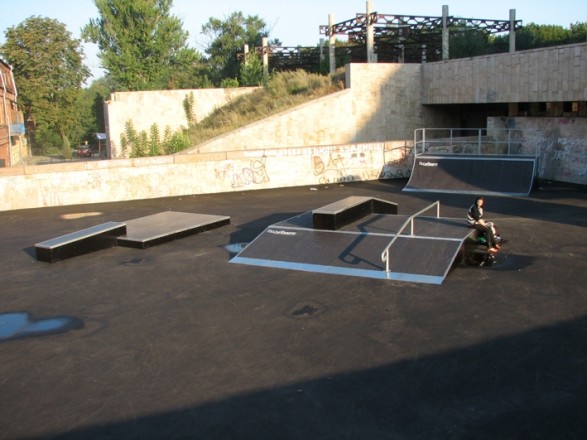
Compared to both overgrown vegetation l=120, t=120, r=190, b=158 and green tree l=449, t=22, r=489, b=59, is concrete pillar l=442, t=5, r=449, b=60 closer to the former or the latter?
green tree l=449, t=22, r=489, b=59

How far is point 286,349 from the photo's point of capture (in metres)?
7.75

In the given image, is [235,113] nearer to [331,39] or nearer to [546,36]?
[331,39]

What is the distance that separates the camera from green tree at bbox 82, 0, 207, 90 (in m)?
44.4

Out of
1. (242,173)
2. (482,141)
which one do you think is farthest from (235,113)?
(482,141)

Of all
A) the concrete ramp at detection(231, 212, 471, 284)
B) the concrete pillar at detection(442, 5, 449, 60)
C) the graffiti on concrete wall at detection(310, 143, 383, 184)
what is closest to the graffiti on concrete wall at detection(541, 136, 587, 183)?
the graffiti on concrete wall at detection(310, 143, 383, 184)

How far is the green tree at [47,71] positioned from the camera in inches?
2315

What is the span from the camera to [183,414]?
6109 millimetres

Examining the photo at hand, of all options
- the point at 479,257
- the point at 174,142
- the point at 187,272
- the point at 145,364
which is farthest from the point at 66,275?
the point at 174,142

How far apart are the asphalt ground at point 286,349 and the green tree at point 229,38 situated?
1717 inches

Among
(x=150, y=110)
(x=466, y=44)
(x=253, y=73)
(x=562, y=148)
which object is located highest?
(x=466, y=44)

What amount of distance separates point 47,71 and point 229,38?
68.5 ft

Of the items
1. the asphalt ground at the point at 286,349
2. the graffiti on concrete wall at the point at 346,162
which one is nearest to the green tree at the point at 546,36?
the graffiti on concrete wall at the point at 346,162

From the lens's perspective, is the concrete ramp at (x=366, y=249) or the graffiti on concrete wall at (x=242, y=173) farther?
the graffiti on concrete wall at (x=242, y=173)

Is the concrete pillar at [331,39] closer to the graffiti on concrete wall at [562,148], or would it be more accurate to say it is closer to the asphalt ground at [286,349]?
the graffiti on concrete wall at [562,148]
